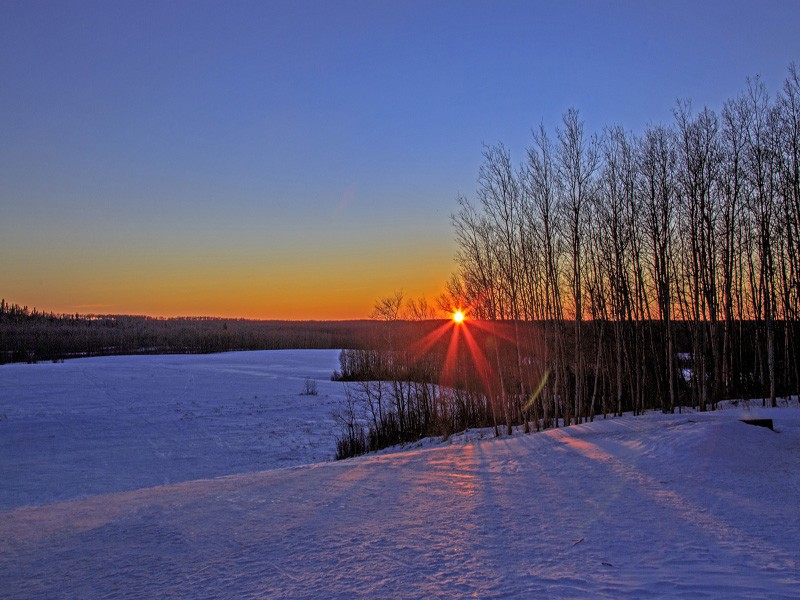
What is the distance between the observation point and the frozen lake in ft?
58.7

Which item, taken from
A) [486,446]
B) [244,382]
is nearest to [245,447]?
[486,446]

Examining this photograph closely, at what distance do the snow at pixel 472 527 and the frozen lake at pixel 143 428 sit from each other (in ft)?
13.8

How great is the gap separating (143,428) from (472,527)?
24.8 m

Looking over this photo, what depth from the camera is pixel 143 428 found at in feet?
89.1

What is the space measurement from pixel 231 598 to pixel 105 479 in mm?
14970

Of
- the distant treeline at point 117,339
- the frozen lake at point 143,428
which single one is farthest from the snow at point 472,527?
the distant treeline at point 117,339

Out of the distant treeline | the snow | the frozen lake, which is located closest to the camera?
the snow

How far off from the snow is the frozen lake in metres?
4.20

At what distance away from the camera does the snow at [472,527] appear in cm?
495

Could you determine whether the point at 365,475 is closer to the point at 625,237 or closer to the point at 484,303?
the point at 484,303

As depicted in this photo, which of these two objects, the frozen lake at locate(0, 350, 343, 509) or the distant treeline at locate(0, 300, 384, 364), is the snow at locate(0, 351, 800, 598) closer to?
the frozen lake at locate(0, 350, 343, 509)

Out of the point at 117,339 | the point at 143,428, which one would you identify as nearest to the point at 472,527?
the point at 143,428

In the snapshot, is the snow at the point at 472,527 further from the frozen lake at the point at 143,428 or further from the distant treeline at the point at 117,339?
the distant treeline at the point at 117,339

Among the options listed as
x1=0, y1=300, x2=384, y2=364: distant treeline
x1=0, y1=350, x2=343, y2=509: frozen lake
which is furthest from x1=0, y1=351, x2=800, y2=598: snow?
x1=0, y1=300, x2=384, y2=364: distant treeline
